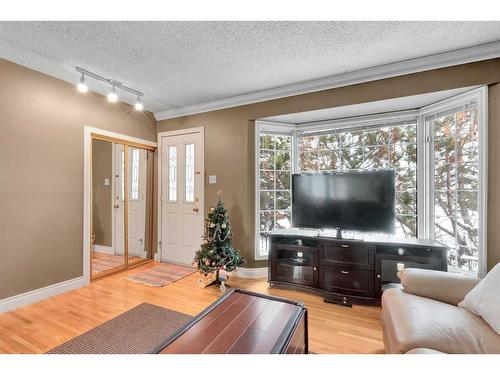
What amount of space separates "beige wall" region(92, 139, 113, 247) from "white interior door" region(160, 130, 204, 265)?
2.59 feet

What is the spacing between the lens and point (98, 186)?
3.41 meters

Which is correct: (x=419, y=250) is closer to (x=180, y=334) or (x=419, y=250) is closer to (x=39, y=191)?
(x=180, y=334)

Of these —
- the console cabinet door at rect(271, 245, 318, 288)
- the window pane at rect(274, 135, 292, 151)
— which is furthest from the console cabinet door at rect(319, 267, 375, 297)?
the window pane at rect(274, 135, 292, 151)

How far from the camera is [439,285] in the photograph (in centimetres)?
167

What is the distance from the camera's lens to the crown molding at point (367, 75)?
86.5 inches

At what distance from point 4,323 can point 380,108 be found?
14.6 feet

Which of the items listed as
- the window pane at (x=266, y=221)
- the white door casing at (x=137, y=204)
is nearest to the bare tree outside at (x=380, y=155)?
the window pane at (x=266, y=221)

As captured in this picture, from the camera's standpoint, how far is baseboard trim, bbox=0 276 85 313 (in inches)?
94.2

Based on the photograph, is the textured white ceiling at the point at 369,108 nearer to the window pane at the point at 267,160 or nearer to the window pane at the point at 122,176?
the window pane at the point at 267,160

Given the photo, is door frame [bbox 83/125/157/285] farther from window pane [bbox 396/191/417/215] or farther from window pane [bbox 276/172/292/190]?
window pane [bbox 396/191/417/215]

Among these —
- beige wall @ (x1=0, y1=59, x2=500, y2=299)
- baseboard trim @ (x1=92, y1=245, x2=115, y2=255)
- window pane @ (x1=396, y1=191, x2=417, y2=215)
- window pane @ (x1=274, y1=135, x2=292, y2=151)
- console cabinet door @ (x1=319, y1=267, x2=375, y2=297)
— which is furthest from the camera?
window pane @ (x1=274, y1=135, x2=292, y2=151)

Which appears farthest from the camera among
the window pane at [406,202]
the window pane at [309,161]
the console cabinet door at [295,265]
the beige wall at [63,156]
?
the window pane at [309,161]

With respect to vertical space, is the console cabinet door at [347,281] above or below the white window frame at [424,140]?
below

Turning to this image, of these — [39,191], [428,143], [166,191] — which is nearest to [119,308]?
[39,191]
